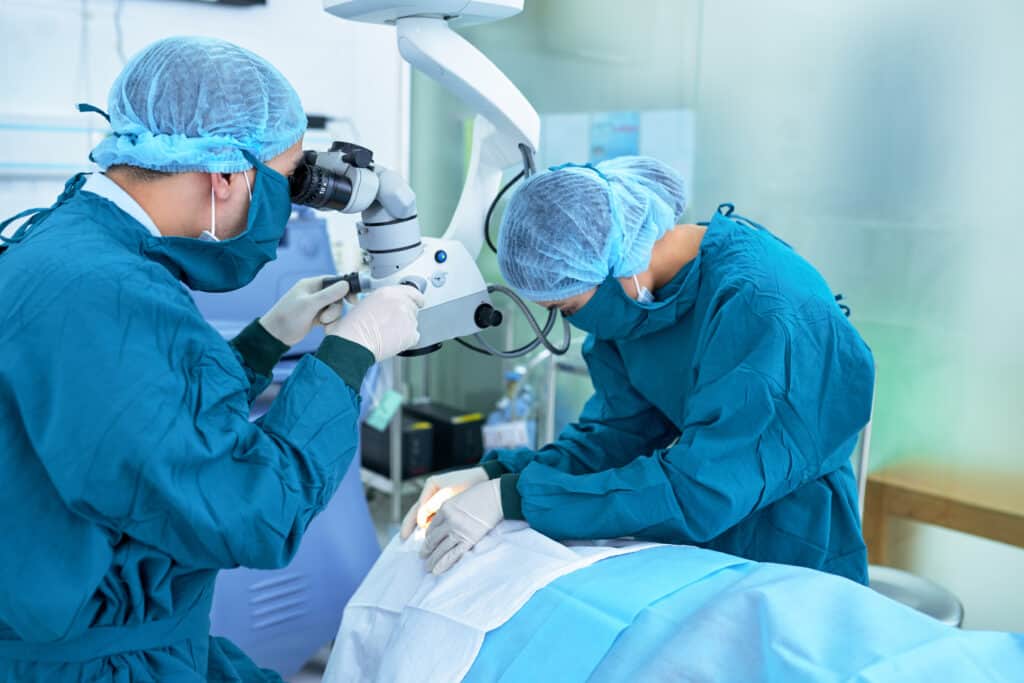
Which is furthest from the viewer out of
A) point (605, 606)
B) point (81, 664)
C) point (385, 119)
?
point (385, 119)

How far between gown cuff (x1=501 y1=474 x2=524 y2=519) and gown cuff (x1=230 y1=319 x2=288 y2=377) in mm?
434

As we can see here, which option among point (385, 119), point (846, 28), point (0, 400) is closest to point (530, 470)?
point (0, 400)

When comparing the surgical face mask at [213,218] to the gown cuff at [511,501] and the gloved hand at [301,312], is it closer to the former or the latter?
the gloved hand at [301,312]

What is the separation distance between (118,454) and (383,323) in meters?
0.38

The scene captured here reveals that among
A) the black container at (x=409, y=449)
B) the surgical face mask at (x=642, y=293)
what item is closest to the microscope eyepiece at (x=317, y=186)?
the surgical face mask at (x=642, y=293)

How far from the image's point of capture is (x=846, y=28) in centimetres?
237

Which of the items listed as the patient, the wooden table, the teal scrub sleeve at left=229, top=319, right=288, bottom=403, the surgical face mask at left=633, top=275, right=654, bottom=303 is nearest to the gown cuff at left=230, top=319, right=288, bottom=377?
the teal scrub sleeve at left=229, top=319, right=288, bottom=403

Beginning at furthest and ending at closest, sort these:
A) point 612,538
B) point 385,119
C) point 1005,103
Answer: point 385,119 < point 1005,103 < point 612,538

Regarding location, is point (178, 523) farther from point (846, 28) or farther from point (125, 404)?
point (846, 28)

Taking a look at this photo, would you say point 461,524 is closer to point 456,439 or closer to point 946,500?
point 946,500

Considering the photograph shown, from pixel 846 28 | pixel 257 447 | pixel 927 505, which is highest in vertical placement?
pixel 846 28

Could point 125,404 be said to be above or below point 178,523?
above

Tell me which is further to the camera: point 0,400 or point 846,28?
point 846,28

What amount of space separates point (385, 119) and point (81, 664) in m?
3.13
